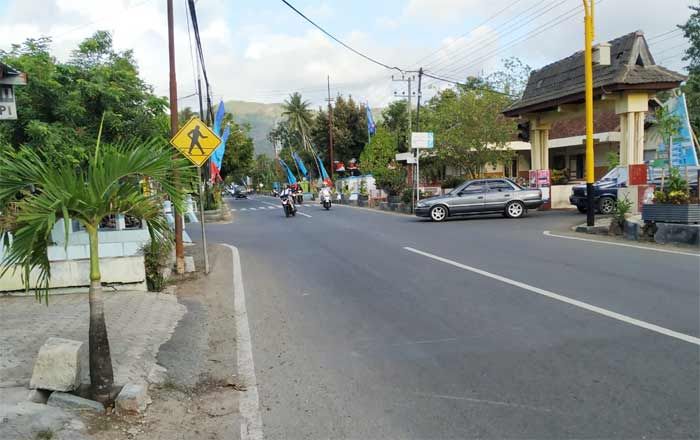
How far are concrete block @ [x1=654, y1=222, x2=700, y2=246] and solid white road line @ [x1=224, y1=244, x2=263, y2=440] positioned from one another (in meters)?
9.97

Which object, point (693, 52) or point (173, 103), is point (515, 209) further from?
point (693, 52)

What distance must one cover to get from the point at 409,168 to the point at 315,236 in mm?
19741

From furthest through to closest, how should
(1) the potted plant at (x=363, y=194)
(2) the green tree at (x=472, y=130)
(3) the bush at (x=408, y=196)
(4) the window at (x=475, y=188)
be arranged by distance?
(1) the potted plant at (x=363, y=194) < (2) the green tree at (x=472, y=130) < (3) the bush at (x=408, y=196) < (4) the window at (x=475, y=188)

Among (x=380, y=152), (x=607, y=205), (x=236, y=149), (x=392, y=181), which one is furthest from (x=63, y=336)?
(x=236, y=149)

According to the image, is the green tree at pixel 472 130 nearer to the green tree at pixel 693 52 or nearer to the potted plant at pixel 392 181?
the potted plant at pixel 392 181

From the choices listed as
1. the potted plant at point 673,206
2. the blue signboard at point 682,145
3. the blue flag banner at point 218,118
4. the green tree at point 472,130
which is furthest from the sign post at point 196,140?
the green tree at point 472,130

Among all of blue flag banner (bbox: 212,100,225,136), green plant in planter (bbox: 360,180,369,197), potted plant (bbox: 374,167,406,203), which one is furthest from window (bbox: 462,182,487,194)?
green plant in planter (bbox: 360,180,369,197)

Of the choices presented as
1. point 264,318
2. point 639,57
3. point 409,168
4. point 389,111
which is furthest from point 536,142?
point 389,111

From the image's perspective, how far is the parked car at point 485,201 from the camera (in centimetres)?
2325

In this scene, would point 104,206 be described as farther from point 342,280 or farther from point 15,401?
point 342,280

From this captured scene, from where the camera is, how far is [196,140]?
1147 centimetres

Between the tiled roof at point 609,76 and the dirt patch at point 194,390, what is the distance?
1772 centimetres

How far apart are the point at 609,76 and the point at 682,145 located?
6.27 m

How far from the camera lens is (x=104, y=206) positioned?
196 inches
